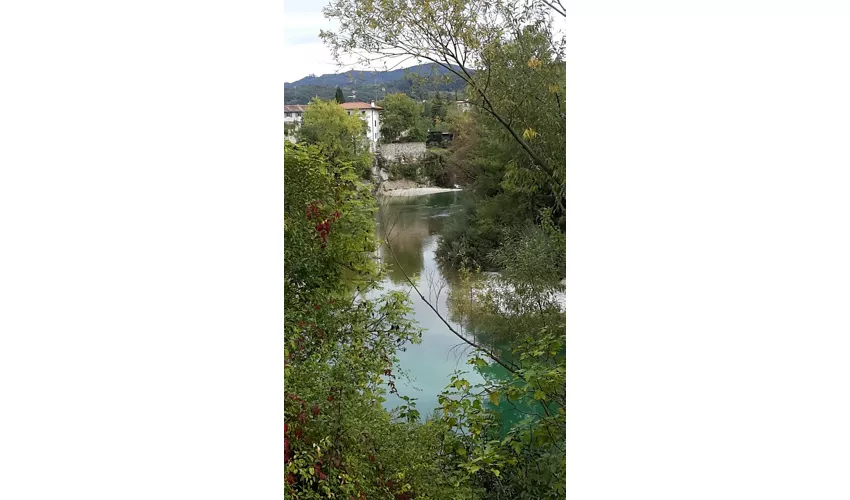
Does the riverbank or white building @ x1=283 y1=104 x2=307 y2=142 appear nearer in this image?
the riverbank

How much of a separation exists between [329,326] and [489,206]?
1.13m

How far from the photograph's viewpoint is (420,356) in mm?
4316

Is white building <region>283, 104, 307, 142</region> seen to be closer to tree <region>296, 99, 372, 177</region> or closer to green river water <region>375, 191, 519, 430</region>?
tree <region>296, 99, 372, 177</region>

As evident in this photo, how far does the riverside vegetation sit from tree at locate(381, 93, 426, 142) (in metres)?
0.02

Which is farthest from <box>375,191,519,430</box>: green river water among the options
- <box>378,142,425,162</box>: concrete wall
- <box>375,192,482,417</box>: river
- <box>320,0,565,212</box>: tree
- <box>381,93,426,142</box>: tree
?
<box>320,0,565,212</box>: tree

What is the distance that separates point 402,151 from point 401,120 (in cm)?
16

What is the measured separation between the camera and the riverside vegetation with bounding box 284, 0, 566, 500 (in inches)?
162

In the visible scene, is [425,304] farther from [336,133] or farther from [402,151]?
[336,133]

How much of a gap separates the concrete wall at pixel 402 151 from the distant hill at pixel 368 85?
0.83 ft
